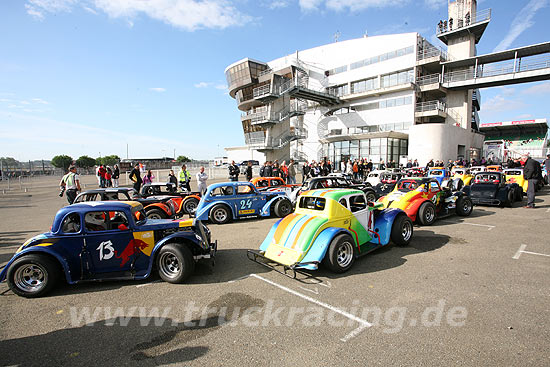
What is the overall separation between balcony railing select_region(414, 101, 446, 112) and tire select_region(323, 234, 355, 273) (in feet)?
119

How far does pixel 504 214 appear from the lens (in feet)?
33.2

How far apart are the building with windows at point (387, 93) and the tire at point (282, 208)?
27.3 meters

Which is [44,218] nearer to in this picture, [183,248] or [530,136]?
[183,248]

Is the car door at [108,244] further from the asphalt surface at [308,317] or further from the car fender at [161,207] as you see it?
the car fender at [161,207]

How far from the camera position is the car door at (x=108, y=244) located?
4758mm

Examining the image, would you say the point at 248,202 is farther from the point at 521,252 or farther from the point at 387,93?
the point at 387,93

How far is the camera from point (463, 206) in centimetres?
982

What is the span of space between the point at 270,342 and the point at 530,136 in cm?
10539

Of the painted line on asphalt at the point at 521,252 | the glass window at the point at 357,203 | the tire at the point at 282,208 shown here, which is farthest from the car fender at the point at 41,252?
the painted line on asphalt at the point at 521,252

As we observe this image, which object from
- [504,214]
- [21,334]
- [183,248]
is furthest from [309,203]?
[504,214]

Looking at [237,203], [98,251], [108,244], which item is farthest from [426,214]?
[98,251]

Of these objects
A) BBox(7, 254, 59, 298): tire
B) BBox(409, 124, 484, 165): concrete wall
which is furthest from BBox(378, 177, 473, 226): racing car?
BBox(409, 124, 484, 165): concrete wall

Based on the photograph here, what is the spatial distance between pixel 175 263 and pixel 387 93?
3983cm

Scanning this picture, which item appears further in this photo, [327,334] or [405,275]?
[405,275]
